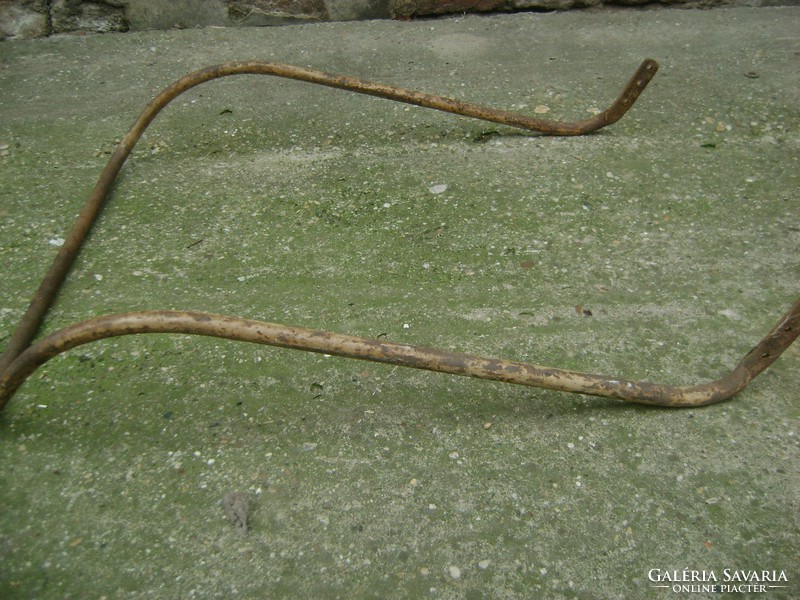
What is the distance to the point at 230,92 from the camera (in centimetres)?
298

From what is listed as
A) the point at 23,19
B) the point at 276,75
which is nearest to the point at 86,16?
the point at 23,19

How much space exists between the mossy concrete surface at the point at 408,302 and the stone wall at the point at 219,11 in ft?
0.38

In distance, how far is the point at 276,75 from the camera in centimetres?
246

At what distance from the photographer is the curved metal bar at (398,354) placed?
58.2 inches

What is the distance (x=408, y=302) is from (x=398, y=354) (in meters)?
0.54

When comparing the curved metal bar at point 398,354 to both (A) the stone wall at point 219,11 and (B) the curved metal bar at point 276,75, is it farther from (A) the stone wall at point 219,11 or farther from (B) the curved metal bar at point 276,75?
(A) the stone wall at point 219,11

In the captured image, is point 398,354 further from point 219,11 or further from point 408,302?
point 219,11

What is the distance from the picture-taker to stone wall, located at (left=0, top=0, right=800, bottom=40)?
3.30m

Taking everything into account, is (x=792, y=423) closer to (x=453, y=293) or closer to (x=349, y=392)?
(x=453, y=293)

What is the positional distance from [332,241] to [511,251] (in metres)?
0.59

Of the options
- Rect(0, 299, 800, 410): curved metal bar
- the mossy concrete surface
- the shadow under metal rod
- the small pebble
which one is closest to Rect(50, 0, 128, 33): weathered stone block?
the mossy concrete surface

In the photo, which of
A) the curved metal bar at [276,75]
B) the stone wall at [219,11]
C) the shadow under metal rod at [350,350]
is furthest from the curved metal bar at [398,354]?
the stone wall at [219,11]

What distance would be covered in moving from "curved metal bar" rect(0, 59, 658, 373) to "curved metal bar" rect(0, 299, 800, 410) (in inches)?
23.2

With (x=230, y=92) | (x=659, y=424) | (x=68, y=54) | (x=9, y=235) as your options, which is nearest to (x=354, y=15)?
(x=230, y=92)
